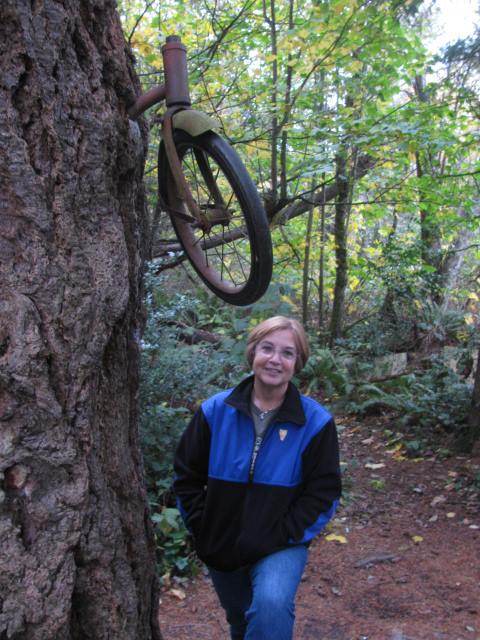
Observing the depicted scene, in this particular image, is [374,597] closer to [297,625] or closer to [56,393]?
[297,625]

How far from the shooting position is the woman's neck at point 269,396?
2.50m

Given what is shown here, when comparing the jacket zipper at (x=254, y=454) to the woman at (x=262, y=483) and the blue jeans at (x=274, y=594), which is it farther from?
the blue jeans at (x=274, y=594)

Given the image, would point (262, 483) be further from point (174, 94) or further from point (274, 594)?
point (174, 94)

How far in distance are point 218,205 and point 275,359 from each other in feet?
2.97

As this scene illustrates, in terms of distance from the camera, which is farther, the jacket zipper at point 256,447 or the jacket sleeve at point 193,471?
the jacket sleeve at point 193,471

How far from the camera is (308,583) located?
4.50 m

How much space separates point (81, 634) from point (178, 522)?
3.03 meters

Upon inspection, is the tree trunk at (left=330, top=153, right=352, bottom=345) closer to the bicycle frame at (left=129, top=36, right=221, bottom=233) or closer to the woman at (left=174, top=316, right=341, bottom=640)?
the bicycle frame at (left=129, top=36, right=221, bottom=233)

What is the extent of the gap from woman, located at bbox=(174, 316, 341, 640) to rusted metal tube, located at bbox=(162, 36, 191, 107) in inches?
41.6

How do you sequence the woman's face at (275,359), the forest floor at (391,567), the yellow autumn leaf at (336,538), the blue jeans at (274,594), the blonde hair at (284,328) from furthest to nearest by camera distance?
1. the yellow autumn leaf at (336,538)
2. the forest floor at (391,567)
3. the blonde hair at (284,328)
4. the woman's face at (275,359)
5. the blue jeans at (274,594)

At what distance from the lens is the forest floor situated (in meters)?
3.86

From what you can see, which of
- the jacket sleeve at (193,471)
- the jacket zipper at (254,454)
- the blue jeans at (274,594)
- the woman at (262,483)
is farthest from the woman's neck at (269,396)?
the blue jeans at (274,594)

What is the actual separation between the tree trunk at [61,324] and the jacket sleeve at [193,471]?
42cm

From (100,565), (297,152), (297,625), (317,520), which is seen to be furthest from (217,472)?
(297,152)
